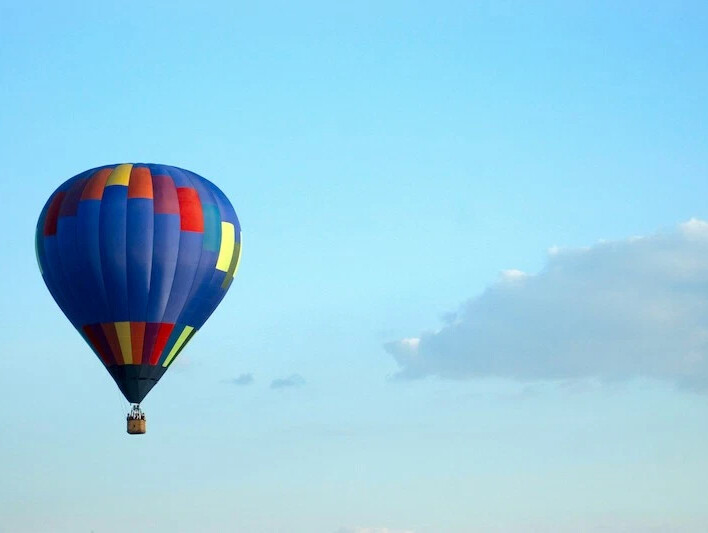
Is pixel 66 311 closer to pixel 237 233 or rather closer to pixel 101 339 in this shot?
pixel 101 339

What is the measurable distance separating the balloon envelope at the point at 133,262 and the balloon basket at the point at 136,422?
2.21 feet

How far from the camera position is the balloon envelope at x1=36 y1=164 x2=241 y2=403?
9700cm

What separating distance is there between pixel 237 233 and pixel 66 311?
9170 millimetres

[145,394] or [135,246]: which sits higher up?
[135,246]

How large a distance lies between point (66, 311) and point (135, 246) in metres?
5.07

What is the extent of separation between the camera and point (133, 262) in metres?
96.8

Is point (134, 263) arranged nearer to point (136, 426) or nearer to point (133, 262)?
point (133, 262)

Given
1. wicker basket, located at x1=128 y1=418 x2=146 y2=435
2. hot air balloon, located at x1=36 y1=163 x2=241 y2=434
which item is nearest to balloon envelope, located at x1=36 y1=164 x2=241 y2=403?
hot air balloon, located at x1=36 y1=163 x2=241 y2=434

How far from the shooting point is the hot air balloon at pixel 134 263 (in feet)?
318

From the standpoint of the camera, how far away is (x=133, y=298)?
97.1 meters

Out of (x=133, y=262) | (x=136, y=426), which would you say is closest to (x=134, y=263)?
(x=133, y=262)

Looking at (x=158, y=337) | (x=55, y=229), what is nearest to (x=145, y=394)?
(x=158, y=337)

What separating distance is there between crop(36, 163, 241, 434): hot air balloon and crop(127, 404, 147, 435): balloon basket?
0.15ft

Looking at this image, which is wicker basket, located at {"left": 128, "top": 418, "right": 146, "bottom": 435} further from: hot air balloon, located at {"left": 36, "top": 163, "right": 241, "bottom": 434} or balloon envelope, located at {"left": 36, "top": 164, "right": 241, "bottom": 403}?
balloon envelope, located at {"left": 36, "top": 164, "right": 241, "bottom": 403}
